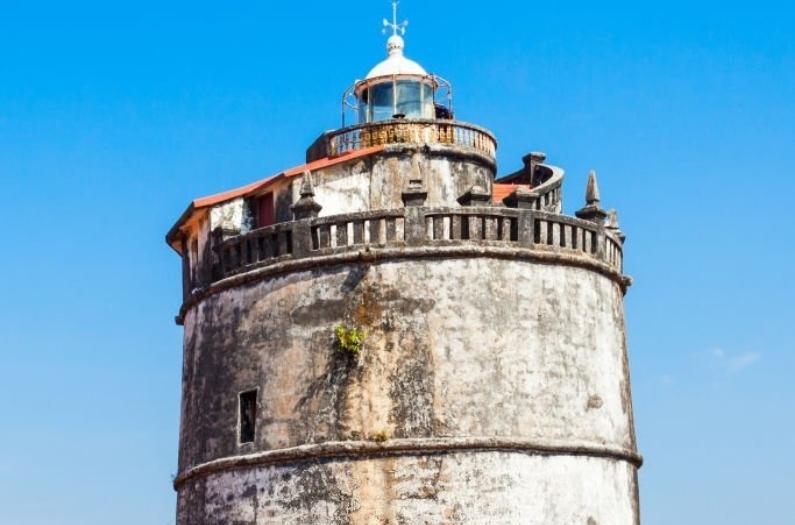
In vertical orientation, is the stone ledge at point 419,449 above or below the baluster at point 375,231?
below

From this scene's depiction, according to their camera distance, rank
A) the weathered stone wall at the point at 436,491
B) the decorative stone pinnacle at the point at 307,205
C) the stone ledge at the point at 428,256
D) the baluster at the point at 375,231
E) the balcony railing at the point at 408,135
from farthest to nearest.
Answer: the balcony railing at the point at 408,135, the decorative stone pinnacle at the point at 307,205, the baluster at the point at 375,231, the stone ledge at the point at 428,256, the weathered stone wall at the point at 436,491

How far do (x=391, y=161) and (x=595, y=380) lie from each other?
14.7 ft

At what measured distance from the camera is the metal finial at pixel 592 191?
22.2 metres

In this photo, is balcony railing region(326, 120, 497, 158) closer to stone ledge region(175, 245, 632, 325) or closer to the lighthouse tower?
the lighthouse tower

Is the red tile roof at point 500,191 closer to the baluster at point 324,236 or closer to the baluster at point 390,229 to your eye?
the baluster at point 390,229

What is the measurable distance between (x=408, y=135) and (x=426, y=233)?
2.81m

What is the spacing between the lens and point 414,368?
808 inches

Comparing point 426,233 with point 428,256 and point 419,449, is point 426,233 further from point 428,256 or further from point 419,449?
point 419,449

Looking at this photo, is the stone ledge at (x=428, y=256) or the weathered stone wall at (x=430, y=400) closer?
the weathered stone wall at (x=430, y=400)

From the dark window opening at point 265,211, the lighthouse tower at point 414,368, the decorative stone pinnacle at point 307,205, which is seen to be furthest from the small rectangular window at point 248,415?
the dark window opening at point 265,211

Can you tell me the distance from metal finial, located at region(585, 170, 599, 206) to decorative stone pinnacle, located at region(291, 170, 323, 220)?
3.80 meters

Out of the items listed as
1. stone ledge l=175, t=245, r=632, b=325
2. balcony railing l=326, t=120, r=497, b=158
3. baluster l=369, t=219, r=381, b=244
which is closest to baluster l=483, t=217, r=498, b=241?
stone ledge l=175, t=245, r=632, b=325

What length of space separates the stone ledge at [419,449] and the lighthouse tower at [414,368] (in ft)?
0.07

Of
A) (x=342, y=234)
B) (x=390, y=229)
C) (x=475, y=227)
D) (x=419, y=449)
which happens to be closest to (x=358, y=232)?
(x=342, y=234)
